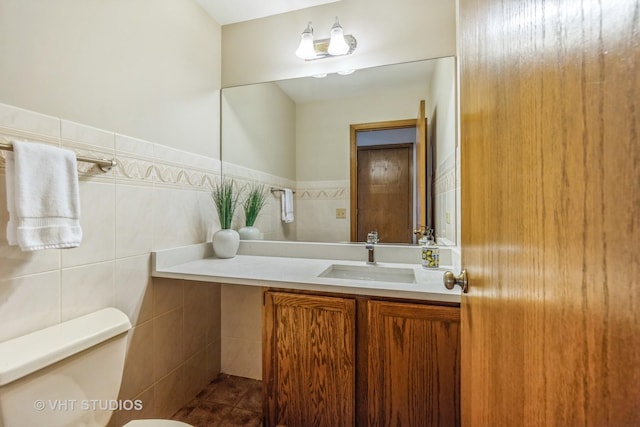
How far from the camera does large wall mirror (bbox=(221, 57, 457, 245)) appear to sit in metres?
1.55

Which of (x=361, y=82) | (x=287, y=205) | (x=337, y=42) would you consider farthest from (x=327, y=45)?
(x=287, y=205)

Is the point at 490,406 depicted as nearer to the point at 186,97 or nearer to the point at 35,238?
the point at 35,238

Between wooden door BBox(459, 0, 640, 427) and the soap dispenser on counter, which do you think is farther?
the soap dispenser on counter

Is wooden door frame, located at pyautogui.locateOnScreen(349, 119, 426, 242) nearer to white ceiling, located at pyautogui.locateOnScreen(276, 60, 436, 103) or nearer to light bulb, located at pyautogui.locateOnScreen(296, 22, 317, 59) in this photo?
white ceiling, located at pyautogui.locateOnScreen(276, 60, 436, 103)

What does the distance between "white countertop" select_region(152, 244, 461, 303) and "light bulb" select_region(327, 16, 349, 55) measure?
1.22 meters

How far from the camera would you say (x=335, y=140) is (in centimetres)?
178

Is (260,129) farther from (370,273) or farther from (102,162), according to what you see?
(370,273)

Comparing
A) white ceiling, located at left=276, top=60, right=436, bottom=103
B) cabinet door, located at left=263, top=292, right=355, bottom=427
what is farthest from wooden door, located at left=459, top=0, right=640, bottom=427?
white ceiling, located at left=276, top=60, right=436, bottom=103

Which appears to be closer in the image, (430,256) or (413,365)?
(413,365)

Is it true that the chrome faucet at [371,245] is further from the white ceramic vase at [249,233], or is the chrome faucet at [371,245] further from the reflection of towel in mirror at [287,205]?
the white ceramic vase at [249,233]

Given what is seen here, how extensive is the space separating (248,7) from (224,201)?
119 cm

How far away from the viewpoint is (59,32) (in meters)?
0.99

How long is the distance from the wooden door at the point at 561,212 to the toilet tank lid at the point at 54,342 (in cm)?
111

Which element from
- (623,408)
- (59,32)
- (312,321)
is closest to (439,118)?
(312,321)
